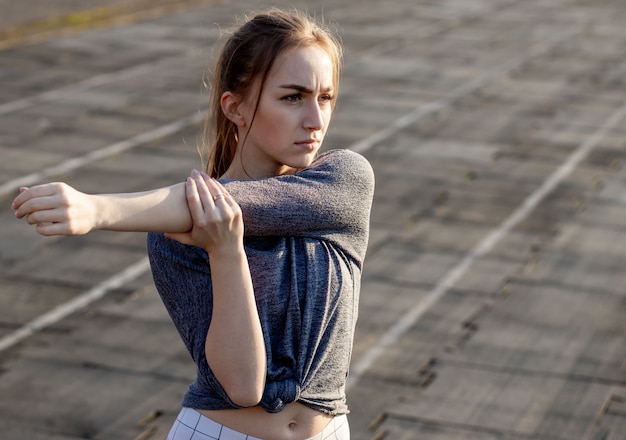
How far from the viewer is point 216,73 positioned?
2812mm

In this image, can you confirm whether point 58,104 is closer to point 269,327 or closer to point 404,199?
point 404,199

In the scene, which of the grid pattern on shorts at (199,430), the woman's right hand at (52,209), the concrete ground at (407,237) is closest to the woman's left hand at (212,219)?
the woman's right hand at (52,209)

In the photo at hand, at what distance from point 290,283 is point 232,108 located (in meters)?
0.48

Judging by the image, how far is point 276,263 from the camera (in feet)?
8.43

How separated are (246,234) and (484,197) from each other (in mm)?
9354

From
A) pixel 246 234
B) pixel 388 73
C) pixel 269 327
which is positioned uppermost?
pixel 246 234

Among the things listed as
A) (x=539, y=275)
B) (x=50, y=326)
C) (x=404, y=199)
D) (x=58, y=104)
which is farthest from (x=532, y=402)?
(x=58, y=104)

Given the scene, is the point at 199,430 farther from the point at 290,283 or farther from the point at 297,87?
the point at 297,87

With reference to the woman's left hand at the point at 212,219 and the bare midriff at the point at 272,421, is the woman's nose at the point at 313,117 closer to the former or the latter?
the woman's left hand at the point at 212,219

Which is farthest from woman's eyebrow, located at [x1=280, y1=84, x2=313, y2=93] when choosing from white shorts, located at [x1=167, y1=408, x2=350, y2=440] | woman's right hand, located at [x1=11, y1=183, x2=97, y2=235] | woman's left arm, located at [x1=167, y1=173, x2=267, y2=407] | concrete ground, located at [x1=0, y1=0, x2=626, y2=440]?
concrete ground, located at [x1=0, y1=0, x2=626, y2=440]

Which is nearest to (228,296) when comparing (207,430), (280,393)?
(280,393)

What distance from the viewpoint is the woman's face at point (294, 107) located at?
8.54 feet

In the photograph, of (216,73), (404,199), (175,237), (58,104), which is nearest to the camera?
(175,237)

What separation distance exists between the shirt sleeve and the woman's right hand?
1.58ft
